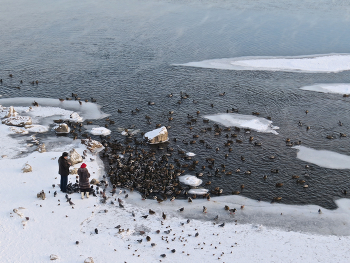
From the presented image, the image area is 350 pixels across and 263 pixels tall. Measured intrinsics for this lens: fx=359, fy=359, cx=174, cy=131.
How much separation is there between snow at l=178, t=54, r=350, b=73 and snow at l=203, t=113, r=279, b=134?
12664mm

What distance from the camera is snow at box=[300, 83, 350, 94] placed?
3697cm

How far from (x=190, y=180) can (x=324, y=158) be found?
33.4ft

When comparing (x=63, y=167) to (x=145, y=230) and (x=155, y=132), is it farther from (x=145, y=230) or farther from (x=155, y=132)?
(x=155, y=132)

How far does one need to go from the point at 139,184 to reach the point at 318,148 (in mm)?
13939

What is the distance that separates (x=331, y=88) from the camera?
1483 inches

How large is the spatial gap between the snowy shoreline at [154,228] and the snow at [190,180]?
1805 millimetres

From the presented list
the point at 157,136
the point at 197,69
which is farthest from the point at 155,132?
the point at 197,69

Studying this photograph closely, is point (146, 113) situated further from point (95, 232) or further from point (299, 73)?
point (299, 73)

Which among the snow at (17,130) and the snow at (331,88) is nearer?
the snow at (17,130)

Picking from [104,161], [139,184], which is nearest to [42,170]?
[104,161]

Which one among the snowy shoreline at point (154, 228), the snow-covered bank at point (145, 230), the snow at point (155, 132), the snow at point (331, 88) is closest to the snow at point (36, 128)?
the snowy shoreline at point (154, 228)

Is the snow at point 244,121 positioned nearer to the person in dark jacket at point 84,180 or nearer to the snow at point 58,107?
the snow at point 58,107

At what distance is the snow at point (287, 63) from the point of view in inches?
1678

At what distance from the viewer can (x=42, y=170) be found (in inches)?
840
